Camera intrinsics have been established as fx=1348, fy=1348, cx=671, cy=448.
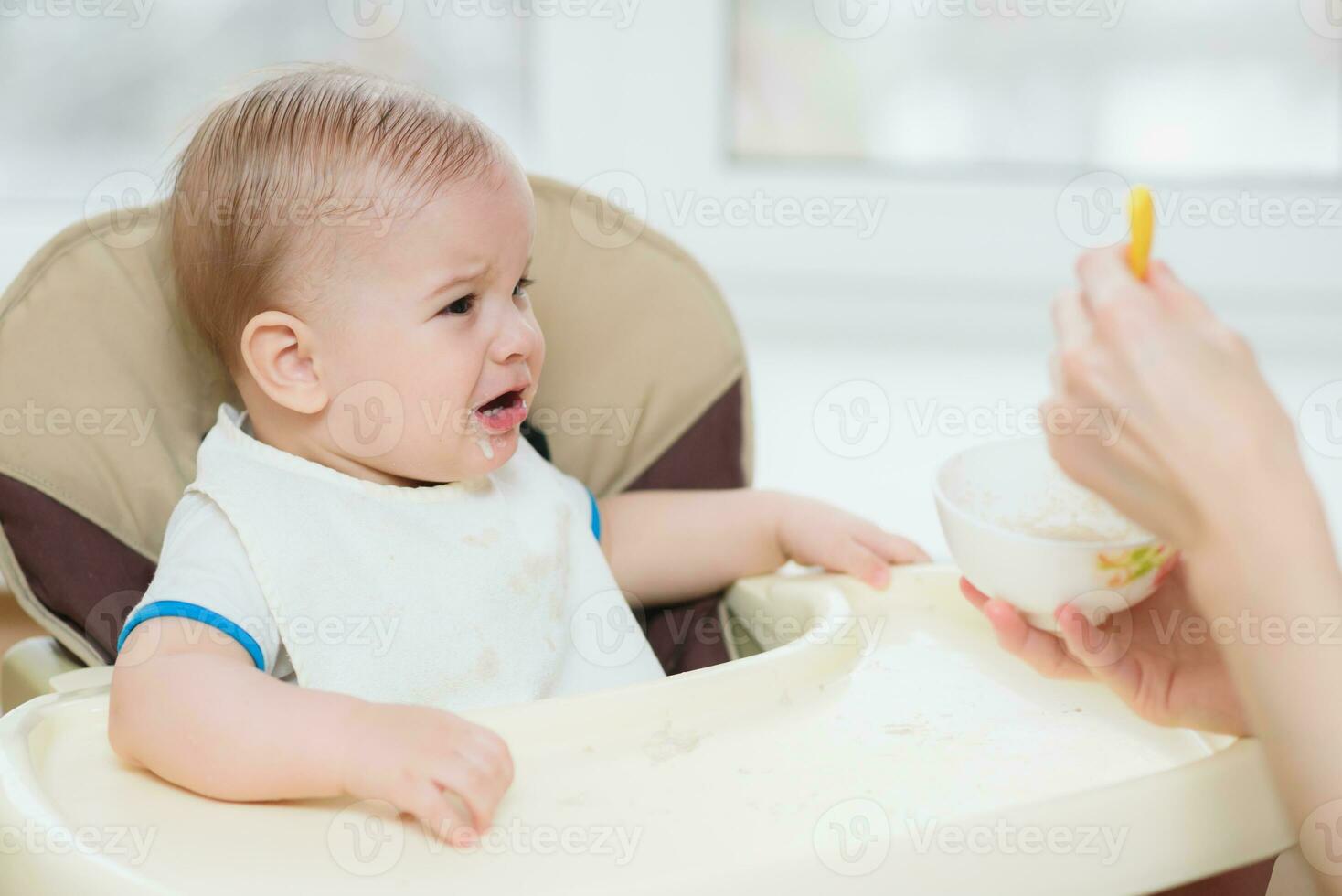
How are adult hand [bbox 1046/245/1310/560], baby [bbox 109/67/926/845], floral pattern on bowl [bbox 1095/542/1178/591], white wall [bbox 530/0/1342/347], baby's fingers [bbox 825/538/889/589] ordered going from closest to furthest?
1. adult hand [bbox 1046/245/1310/560]
2. floral pattern on bowl [bbox 1095/542/1178/591]
3. baby [bbox 109/67/926/845]
4. baby's fingers [bbox 825/538/889/589]
5. white wall [bbox 530/0/1342/347]

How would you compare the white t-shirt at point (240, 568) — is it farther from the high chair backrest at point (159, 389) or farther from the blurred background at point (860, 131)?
the blurred background at point (860, 131)

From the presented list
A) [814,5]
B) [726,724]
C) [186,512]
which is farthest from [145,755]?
[814,5]

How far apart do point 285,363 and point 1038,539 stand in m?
0.48

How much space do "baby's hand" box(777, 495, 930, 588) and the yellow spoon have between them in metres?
0.41

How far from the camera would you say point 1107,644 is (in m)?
0.75

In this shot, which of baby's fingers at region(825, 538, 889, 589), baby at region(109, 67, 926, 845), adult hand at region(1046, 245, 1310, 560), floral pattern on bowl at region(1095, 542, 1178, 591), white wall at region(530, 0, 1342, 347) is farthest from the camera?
white wall at region(530, 0, 1342, 347)

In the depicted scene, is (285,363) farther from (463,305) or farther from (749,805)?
(749,805)

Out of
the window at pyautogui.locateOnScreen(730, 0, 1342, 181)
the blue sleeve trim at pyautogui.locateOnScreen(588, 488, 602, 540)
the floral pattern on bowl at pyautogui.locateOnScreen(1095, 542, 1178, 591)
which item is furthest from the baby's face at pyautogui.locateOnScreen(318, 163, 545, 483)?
the window at pyautogui.locateOnScreen(730, 0, 1342, 181)

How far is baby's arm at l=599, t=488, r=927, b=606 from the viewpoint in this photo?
1.01 meters

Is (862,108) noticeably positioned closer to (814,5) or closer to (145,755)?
(814,5)

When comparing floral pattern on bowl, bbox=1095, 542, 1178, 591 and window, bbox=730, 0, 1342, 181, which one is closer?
floral pattern on bowl, bbox=1095, 542, 1178, 591

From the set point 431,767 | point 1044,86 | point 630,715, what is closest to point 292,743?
point 431,767

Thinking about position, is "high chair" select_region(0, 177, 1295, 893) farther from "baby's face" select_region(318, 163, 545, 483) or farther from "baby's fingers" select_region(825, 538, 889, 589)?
"baby's face" select_region(318, 163, 545, 483)

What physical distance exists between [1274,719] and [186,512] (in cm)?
63
